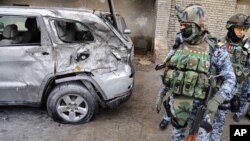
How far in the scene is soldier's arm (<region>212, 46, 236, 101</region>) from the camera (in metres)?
3.00

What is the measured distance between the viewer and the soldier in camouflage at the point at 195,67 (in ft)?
10.0

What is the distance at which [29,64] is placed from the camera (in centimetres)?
464

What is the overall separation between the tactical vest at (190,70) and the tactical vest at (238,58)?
119cm

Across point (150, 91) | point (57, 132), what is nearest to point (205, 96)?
point (57, 132)

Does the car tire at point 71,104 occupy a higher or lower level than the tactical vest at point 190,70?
lower

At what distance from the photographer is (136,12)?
9.57m

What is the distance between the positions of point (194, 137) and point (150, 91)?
331cm

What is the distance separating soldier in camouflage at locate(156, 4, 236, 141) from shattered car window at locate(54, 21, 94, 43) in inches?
75.7

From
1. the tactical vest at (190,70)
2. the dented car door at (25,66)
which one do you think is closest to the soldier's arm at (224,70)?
the tactical vest at (190,70)

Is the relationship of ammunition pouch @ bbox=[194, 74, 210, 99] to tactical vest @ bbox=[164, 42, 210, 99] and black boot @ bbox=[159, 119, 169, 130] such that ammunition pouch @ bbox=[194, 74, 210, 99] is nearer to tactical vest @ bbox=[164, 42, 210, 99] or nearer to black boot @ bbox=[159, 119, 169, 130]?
tactical vest @ bbox=[164, 42, 210, 99]

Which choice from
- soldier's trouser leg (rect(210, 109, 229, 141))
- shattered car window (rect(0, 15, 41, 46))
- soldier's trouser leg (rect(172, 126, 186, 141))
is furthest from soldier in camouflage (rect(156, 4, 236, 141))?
shattered car window (rect(0, 15, 41, 46))

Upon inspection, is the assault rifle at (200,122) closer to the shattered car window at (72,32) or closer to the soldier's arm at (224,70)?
the soldier's arm at (224,70)

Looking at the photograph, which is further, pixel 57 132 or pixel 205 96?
pixel 57 132

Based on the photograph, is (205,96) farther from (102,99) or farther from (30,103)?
(30,103)
